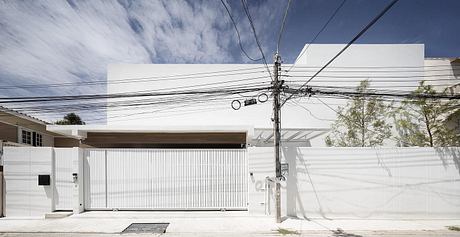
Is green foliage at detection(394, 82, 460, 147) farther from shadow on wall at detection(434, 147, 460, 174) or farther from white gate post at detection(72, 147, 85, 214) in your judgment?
white gate post at detection(72, 147, 85, 214)

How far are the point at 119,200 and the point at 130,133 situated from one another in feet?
11.8

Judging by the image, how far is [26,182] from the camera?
780cm

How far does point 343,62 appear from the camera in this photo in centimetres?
1405

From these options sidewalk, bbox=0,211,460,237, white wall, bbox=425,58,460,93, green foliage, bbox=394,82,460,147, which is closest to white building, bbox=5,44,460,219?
sidewalk, bbox=0,211,460,237

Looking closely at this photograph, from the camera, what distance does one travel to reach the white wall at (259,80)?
13641 millimetres

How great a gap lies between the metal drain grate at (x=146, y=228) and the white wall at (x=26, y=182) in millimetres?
3138

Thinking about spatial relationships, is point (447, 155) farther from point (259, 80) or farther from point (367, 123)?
point (259, 80)

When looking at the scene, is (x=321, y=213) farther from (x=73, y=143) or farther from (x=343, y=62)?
(x=73, y=143)

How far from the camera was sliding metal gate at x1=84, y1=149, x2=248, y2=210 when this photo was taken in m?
8.16

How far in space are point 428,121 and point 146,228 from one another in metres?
11.7

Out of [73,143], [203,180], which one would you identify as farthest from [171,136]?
[73,143]

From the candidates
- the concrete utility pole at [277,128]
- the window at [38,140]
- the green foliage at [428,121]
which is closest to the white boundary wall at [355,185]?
the concrete utility pole at [277,128]

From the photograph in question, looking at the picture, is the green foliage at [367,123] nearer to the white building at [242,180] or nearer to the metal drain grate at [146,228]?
the white building at [242,180]

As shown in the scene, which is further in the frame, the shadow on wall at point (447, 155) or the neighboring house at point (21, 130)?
the neighboring house at point (21, 130)
